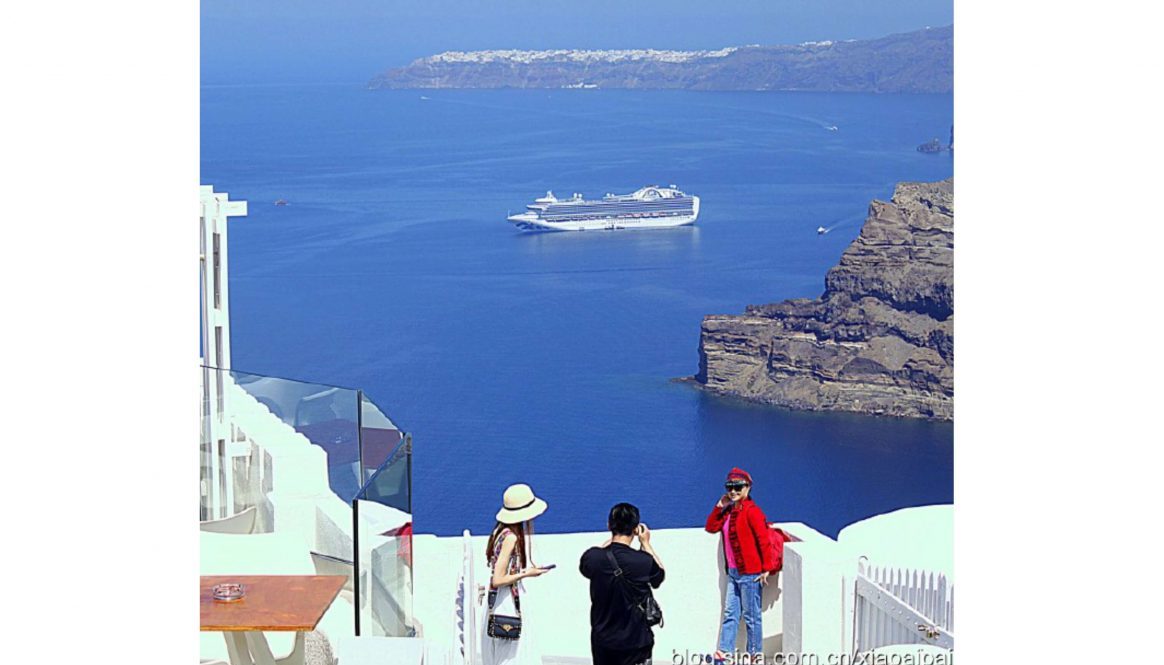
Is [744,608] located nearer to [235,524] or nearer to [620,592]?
[620,592]

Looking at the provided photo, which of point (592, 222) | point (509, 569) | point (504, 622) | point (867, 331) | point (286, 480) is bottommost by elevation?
point (504, 622)

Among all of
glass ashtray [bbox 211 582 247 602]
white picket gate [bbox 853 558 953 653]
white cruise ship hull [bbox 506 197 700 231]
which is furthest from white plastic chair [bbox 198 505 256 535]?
white cruise ship hull [bbox 506 197 700 231]

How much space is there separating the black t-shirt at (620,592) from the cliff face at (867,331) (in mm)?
40445

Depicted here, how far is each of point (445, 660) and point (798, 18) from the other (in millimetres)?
47593

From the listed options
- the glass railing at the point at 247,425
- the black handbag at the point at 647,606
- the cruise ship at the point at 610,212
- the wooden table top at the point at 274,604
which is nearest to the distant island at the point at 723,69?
the cruise ship at the point at 610,212

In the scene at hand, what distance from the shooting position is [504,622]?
3.37 meters

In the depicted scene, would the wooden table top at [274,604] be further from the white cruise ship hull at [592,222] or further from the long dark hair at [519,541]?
the white cruise ship hull at [592,222]

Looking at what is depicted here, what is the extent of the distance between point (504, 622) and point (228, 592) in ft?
2.32

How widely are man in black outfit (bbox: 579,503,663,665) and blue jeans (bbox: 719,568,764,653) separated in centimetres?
82

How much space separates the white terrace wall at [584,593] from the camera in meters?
4.22

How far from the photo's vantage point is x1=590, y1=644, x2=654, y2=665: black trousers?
129 inches

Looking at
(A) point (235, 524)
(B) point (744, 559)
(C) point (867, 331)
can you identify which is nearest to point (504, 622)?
(B) point (744, 559)

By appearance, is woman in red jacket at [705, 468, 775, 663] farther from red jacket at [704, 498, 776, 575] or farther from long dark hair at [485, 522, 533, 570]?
long dark hair at [485, 522, 533, 570]
